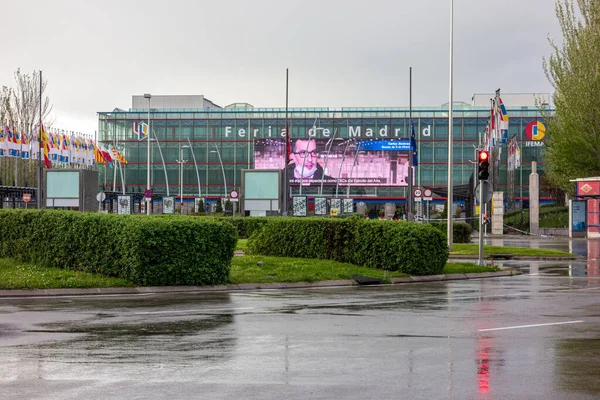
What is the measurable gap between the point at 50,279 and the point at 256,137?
104025 millimetres

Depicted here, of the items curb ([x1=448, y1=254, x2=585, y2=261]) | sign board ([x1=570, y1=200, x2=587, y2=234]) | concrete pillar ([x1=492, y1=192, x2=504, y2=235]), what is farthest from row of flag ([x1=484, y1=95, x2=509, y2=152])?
curb ([x1=448, y1=254, x2=585, y2=261])

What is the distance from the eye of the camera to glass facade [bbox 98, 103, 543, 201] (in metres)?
120

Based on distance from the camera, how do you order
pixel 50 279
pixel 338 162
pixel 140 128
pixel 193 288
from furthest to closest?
1. pixel 140 128
2. pixel 338 162
3. pixel 193 288
4. pixel 50 279

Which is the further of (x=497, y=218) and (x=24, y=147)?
(x=24, y=147)

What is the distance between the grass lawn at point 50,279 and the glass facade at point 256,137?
9505 cm

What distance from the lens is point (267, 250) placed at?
92.9 ft

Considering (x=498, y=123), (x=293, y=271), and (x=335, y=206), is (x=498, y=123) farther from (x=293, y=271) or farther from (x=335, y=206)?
(x=293, y=271)

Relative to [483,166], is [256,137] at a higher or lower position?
higher

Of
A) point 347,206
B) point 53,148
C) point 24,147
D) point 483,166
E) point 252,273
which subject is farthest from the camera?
point 53,148

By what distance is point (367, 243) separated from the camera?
2523 cm

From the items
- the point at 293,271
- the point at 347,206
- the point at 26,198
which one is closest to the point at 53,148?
the point at 26,198

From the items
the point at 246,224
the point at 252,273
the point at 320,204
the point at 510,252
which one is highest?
the point at 320,204

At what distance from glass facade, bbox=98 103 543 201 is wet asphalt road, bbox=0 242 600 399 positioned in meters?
99.9

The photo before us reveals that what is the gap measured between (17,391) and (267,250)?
65.2 ft
